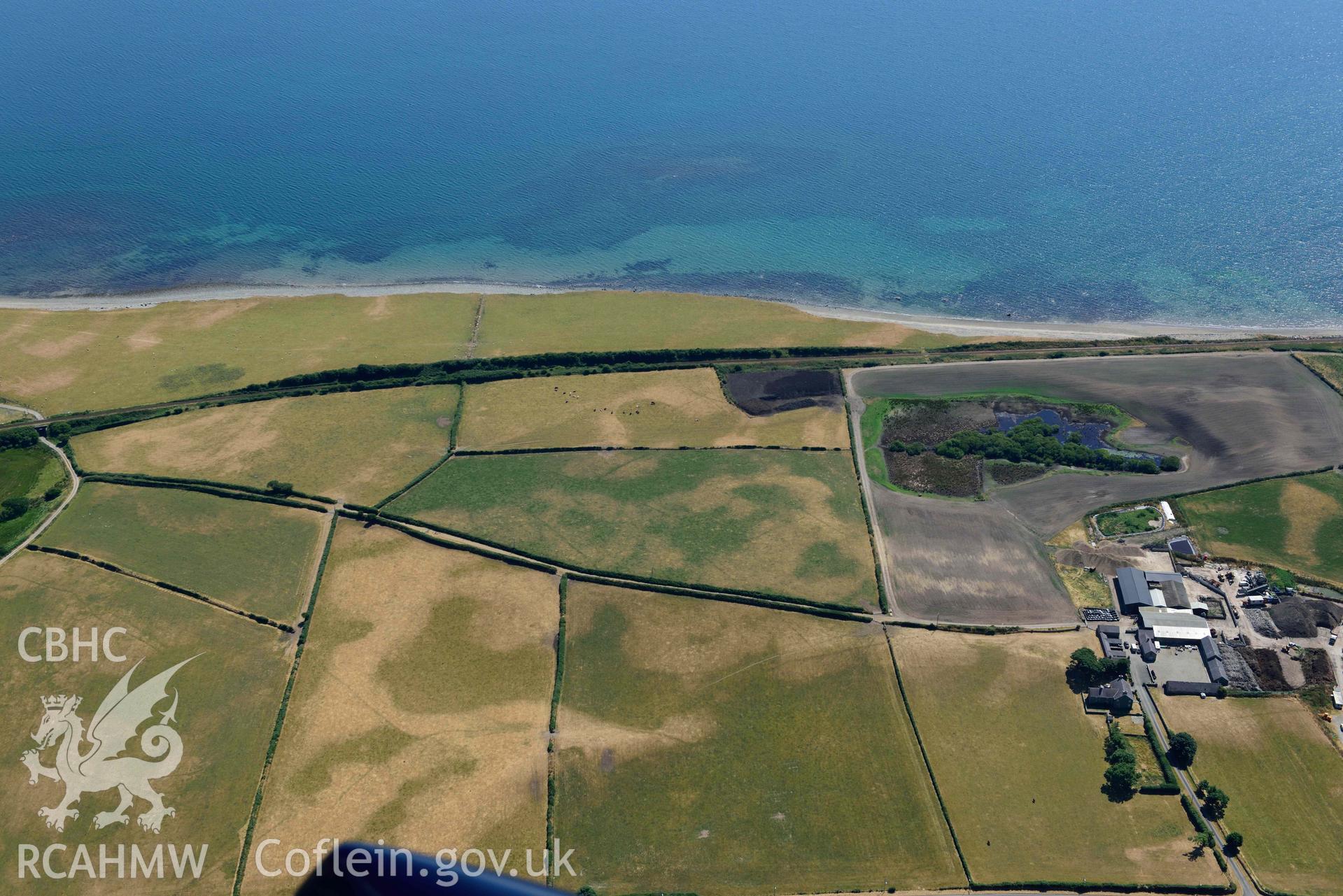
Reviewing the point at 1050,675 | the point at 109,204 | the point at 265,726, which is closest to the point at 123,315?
the point at 109,204

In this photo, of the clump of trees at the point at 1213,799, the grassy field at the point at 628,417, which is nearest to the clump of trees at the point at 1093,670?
the clump of trees at the point at 1213,799

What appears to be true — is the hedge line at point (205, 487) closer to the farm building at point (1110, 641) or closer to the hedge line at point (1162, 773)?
the farm building at point (1110, 641)

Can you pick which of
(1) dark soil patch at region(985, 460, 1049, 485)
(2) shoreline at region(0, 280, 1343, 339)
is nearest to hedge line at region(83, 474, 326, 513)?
(2) shoreline at region(0, 280, 1343, 339)

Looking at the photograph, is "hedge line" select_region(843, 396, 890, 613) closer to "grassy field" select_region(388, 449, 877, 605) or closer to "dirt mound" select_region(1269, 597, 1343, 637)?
"grassy field" select_region(388, 449, 877, 605)

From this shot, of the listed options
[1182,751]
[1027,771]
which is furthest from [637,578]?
[1182,751]

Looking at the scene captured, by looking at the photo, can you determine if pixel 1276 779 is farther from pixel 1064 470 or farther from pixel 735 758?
pixel 735 758

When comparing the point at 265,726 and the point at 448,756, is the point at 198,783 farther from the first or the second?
the point at 448,756
